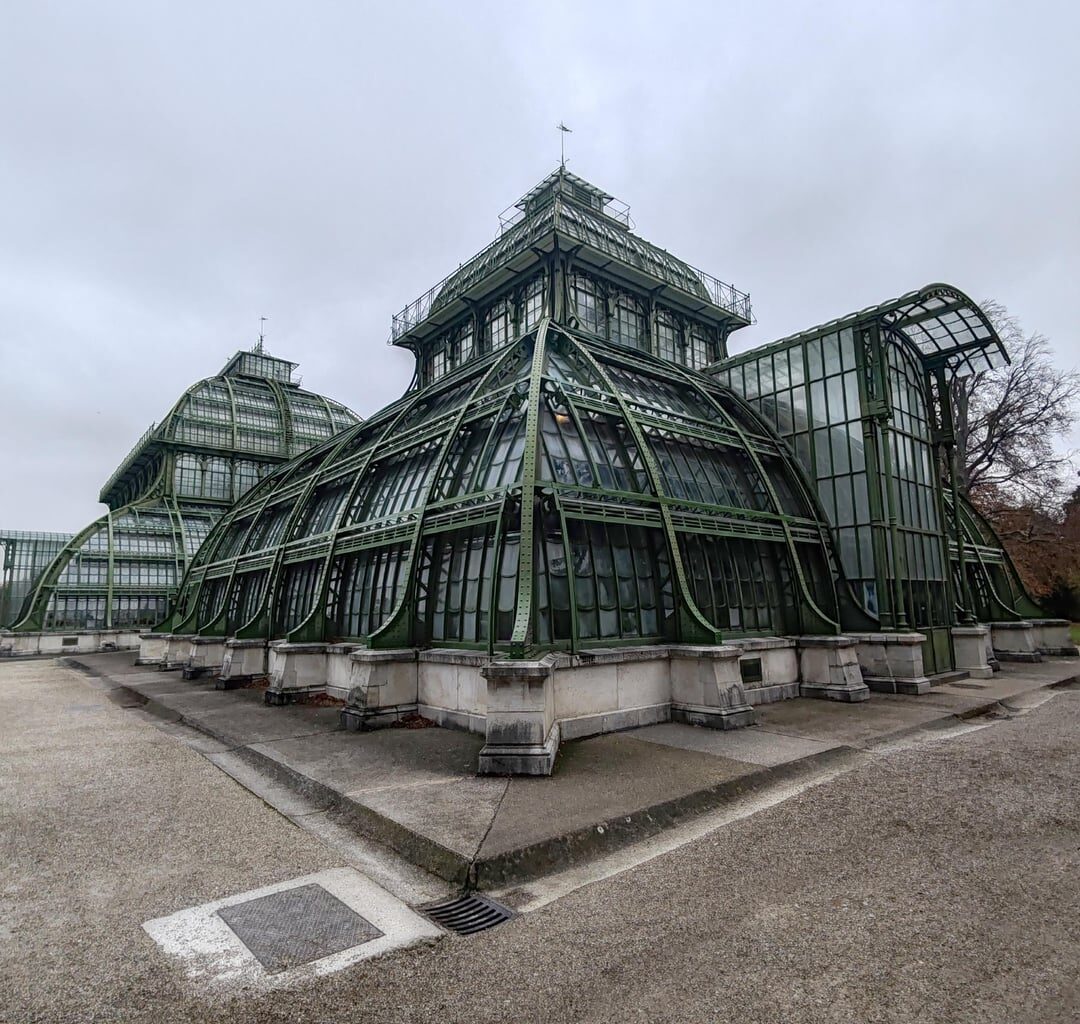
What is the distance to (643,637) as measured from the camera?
15.2 meters

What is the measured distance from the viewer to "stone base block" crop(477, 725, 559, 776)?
10.8m

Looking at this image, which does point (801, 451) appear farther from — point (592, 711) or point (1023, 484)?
point (1023, 484)

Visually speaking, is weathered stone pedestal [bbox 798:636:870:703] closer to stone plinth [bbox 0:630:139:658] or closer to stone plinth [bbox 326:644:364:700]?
stone plinth [bbox 326:644:364:700]

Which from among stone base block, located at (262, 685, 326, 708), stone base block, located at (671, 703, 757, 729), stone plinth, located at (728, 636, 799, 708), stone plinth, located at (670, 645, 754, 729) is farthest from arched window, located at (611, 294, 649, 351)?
stone base block, located at (262, 685, 326, 708)

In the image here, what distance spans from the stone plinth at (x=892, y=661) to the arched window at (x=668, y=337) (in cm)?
1541

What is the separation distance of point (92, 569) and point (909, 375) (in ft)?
162

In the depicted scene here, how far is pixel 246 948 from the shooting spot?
5855 mm

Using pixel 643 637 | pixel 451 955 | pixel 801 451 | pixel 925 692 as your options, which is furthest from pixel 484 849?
pixel 801 451

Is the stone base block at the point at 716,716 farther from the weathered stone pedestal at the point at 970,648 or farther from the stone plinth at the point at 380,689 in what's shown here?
the weathered stone pedestal at the point at 970,648

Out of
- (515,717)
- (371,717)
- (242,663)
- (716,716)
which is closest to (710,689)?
(716,716)

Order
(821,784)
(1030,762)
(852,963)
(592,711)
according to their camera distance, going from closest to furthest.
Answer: (852,963) → (821,784) → (1030,762) → (592,711)

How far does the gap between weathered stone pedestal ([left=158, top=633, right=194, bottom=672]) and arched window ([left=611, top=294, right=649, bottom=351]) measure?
953 inches

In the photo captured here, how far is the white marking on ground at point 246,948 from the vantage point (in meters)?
5.44

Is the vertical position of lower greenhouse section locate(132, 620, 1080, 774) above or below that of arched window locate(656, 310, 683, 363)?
below
